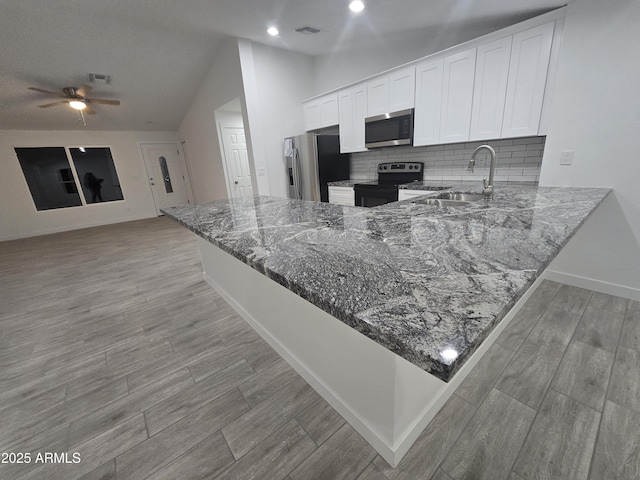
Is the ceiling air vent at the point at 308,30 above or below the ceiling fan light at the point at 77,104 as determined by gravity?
above

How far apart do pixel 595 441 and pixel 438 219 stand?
116cm

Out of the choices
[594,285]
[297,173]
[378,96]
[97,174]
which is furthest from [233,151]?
[594,285]

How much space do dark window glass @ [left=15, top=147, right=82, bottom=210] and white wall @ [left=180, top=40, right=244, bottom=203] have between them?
2.67 metres

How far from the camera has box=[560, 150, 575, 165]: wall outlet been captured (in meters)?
2.23

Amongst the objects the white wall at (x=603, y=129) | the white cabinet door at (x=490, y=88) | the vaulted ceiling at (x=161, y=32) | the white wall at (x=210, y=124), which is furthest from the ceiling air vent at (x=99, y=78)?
the white wall at (x=603, y=129)

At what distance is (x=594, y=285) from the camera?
2295 mm

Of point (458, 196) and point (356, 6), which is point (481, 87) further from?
point (356, 6)

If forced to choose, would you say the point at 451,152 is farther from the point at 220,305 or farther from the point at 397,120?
the point at 220,305

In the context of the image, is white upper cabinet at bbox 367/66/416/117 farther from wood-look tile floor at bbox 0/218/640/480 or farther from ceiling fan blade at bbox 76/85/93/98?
ceiling fan blade at bbox 76/85/93/98

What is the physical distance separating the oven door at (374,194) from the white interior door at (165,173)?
19.9ft

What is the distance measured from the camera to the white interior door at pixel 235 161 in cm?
528

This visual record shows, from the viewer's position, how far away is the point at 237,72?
3.87 m

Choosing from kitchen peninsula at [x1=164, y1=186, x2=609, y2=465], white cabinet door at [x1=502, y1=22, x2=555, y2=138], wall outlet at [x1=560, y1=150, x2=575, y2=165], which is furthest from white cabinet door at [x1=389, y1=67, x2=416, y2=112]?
kitchen peninsula at [x1=164, y1=186, x2=609, y2=465]

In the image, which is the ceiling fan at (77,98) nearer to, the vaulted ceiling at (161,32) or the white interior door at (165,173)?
the vaulted ceiling at (161,32)
